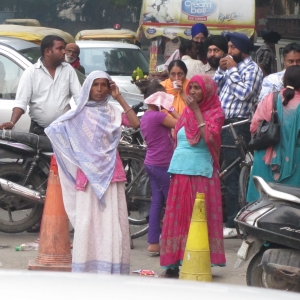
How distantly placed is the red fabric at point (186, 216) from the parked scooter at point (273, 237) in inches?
27.3

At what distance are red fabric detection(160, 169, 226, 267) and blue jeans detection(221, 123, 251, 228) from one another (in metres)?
1.46

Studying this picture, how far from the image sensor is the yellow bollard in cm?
555

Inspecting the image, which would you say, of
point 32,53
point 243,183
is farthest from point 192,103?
point 32,53

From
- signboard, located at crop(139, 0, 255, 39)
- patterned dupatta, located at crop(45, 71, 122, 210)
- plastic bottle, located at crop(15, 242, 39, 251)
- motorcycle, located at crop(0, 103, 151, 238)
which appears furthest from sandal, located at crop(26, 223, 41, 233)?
signboard, located at crop(139, 0, 255, 39)

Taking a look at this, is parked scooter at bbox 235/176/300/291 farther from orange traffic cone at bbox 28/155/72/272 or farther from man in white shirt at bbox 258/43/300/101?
man in white shirt at bbox 258/43/300/101

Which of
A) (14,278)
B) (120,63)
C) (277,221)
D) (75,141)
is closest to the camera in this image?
Answer: (14,278)

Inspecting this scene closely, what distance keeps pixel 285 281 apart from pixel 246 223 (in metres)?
0.44

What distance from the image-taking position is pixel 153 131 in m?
6.51

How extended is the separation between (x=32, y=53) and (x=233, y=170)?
131 inches

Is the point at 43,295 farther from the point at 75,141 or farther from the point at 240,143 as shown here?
the point at 240,143

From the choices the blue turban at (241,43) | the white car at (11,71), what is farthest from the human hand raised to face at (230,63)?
the white car at (11,71)

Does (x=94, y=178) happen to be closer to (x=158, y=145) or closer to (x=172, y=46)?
(x=158, y=145)

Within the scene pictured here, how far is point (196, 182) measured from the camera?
5.92 metres

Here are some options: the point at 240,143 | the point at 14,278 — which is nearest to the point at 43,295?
the point at 14,278
